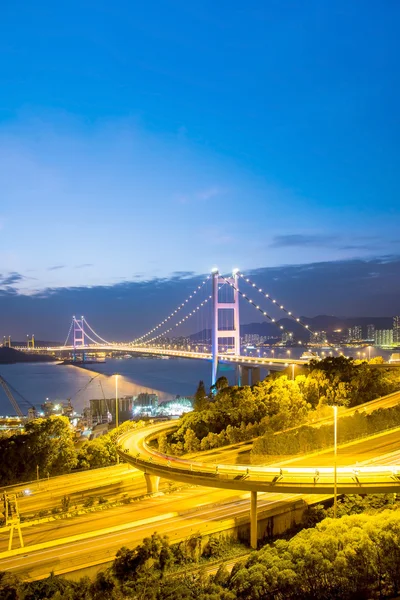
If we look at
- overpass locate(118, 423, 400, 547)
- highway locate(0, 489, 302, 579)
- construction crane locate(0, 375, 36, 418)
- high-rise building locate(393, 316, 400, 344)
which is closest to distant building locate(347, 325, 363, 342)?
high-rise building locate(393, 316, 400, 344)

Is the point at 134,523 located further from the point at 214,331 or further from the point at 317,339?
the point at 317,339

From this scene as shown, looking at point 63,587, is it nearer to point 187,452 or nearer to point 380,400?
point 187,452

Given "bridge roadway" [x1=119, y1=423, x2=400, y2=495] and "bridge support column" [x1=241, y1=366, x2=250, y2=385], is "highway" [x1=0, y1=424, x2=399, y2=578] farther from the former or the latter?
"bridge support column" [x1=241, y1=366, x2=250, y2=385]

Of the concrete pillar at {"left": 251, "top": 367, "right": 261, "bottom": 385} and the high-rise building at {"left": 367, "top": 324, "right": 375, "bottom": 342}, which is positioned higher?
the high-rise building at {"left": 367, "top": 324, "right": 375, "bottom": 342}

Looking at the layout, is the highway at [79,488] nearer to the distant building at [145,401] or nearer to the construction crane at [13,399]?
the construction crane at [13,399]

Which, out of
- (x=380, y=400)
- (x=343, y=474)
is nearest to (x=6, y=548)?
(x=343, y=474)

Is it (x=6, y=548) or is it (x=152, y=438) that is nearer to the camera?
(x=6, y=548)

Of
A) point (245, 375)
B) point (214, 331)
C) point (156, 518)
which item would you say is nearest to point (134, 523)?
point (156, 518)
